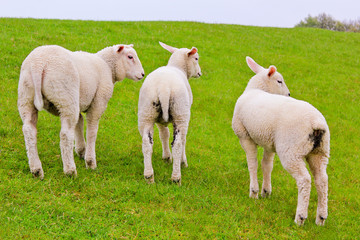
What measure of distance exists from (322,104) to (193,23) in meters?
11.8

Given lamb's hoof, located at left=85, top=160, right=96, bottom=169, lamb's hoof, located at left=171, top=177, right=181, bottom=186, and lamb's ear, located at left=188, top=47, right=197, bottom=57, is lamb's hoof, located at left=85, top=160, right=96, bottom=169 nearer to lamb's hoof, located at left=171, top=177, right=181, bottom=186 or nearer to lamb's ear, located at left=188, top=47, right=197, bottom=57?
lamb's hoof, located at left=171, top=177, right=181, bottom=186

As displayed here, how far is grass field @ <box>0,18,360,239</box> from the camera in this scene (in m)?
5.05

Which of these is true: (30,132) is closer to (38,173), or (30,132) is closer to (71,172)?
(38,173)

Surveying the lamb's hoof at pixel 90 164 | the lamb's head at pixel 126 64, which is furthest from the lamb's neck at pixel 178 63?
the lamb's hoof at pixel 90 164

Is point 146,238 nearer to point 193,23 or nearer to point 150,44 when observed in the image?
point 150,44

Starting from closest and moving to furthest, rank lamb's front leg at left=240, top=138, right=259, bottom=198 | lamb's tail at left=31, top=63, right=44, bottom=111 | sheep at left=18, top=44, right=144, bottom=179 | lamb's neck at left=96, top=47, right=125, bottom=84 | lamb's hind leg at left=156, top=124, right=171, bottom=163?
lamb's tail at left=31, top=63, right=44, bottom=111 < sheep at left=18, top=44, right=144, bottom=179 < lamb's front leg at left=240, top=138, right=259, bottom=198 < lamb's neck at left=96, top=47, right=125, bottom=84 < lamb's hind leg at left=156, top=124, right=171, bottom=163

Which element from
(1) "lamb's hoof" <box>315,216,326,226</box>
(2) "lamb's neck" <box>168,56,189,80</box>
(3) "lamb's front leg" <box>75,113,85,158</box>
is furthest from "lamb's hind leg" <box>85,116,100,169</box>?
(1) "lamb's hoof" <box>315,216,326,226</box>

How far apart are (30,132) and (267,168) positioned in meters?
4.18

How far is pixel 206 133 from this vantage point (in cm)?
1041

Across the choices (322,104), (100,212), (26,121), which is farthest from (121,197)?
(322,104)

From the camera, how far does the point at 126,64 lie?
739cm

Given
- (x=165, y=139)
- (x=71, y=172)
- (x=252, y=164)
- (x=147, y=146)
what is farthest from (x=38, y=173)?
(x=252, y=164)

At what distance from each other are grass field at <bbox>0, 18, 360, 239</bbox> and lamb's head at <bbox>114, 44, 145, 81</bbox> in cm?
175

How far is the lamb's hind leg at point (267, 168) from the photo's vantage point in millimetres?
6551
